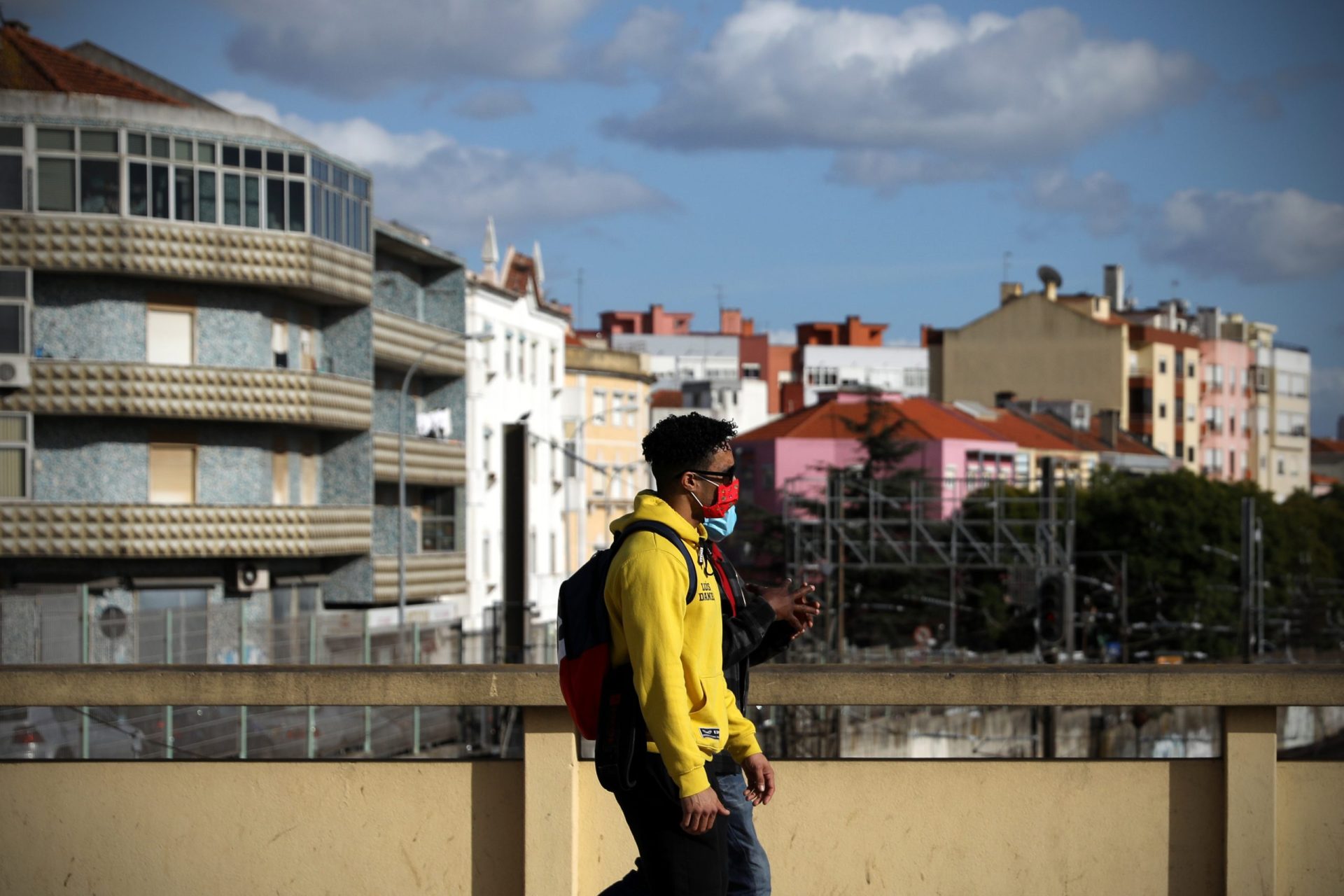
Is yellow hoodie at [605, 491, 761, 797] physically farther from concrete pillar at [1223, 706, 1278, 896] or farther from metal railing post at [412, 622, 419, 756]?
metal railing post at [412, 622, 419, 756]

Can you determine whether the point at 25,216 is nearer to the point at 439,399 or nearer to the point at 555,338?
the point at 439,399

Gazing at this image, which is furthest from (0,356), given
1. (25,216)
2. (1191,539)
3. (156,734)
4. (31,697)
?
(1191,539)

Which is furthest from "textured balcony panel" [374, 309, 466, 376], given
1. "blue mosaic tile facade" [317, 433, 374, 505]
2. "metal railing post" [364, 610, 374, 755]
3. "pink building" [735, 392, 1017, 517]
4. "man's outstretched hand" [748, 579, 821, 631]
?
"man's outstretched hand" [748, 579, 821, 631]

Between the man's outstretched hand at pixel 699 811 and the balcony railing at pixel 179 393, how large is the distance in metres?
39.6

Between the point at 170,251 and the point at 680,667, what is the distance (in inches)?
1577

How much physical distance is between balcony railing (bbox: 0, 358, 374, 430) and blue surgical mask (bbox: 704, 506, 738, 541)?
3899cm

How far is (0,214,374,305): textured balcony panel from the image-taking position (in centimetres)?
Answer: 4147

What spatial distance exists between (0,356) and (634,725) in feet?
130

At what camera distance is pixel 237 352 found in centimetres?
4459

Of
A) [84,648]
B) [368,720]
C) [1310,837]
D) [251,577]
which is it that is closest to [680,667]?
[1310,837]

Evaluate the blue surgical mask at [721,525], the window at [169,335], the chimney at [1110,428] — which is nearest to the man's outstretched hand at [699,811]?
the blue surgical mask at [721,525]

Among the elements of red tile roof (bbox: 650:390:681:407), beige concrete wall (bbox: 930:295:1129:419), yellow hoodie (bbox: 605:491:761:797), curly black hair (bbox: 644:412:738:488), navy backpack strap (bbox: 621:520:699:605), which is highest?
beige concrete wall (bbox: 930:295:1129:419)

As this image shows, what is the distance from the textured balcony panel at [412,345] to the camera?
165 ft

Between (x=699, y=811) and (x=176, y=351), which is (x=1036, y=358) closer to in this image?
(x=176, y=351)
